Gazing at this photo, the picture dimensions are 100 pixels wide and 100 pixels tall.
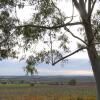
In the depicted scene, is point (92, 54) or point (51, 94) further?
point (51, 94)

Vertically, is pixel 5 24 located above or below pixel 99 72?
above

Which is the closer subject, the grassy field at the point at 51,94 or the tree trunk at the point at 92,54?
the tree trunk at the point at 92,54

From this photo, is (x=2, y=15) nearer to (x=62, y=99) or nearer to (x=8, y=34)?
(x=8, y=34)

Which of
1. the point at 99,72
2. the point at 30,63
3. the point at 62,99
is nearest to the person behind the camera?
the point at 99,72

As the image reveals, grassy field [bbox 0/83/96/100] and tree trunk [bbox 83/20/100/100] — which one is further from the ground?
tree trunk [bbox 83/20/100/100]

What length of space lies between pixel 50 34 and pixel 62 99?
15577mm

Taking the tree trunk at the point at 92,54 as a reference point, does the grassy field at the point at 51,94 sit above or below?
below

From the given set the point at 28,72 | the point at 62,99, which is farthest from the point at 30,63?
the point at 62,99

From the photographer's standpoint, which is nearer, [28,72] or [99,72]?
[99,72]

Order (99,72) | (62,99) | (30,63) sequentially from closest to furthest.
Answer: (99,72)
(30,63)
(62,99)

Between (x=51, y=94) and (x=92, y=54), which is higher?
(x=92, y=54)

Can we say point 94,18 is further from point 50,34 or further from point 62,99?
point 62,99

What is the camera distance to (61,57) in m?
20.9

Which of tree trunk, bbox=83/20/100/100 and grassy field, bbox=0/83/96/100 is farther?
grassy field, bbox=0/83/96/100
